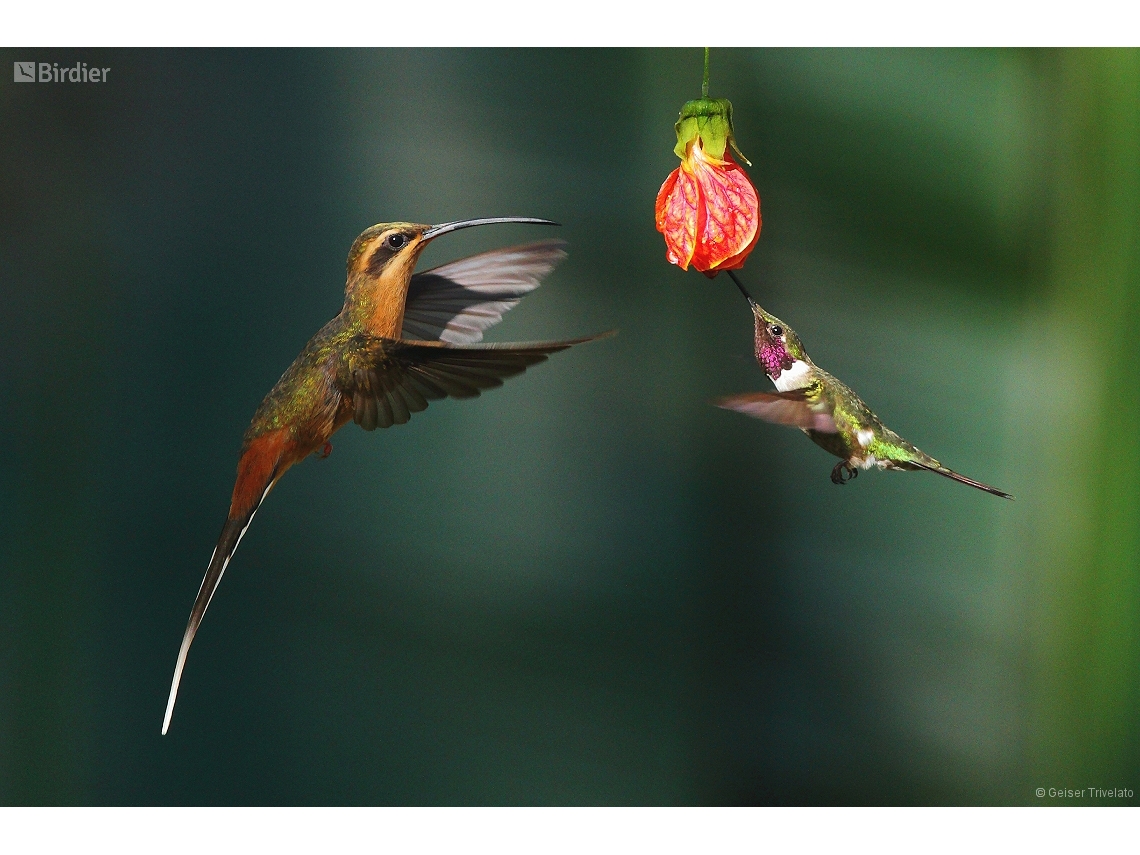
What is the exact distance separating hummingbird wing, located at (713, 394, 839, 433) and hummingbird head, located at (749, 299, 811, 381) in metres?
0.02

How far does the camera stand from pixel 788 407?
61 cm

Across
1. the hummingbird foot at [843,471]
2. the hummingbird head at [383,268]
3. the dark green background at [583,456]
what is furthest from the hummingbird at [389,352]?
the hummingbird foot at [843,471]

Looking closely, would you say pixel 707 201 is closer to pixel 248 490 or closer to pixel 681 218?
pixel 681 218

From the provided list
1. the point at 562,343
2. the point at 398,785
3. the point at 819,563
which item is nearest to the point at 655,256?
the point at 819,563

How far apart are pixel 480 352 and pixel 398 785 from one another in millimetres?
510

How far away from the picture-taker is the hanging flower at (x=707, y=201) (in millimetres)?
611

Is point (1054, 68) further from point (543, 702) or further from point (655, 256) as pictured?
point (543, 702)

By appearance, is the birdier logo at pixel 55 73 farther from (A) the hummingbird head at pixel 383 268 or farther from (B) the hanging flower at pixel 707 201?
(B) the hanging flower at pixel 707 201

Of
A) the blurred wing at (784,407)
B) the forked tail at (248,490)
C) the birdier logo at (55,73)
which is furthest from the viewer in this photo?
the birdier logo at (55,73)

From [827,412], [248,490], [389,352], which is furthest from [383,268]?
[827,412]

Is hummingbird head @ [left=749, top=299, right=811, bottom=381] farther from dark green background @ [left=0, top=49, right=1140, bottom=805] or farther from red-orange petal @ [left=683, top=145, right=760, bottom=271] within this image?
dark green background @ [left=0, top=49, right=1140, bottom=805]

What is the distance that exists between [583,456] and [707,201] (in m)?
0.38

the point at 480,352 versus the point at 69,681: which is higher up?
the point at 480,352
